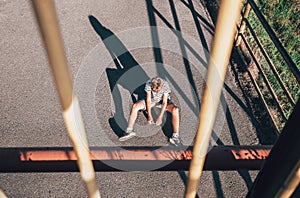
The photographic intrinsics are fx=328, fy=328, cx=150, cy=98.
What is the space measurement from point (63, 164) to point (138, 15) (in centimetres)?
622

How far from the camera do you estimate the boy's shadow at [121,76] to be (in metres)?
4.94

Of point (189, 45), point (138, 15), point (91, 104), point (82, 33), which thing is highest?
point (82, 33)

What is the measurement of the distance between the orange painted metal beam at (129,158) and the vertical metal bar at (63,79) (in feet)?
0.53

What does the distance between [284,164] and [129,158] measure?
536 mm

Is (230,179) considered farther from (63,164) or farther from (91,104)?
(63,164)

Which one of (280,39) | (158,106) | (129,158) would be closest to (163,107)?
(158,106)

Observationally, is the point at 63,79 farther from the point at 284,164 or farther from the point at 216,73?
the point at 284,164

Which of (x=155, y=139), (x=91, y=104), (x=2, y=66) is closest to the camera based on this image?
(x=155, y=139)

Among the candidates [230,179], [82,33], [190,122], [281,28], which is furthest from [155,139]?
[281,28]

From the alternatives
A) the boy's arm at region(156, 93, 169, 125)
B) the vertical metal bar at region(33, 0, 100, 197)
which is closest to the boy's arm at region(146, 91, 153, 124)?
the boy's arm at region(156, 93, 169, 125)

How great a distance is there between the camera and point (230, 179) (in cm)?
439

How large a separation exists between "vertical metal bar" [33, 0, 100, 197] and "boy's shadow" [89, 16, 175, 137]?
12.6 feet

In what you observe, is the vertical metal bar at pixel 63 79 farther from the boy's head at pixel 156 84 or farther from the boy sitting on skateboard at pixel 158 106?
the boy sitting on skateboard at pixel 158 106

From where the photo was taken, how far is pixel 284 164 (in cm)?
81
